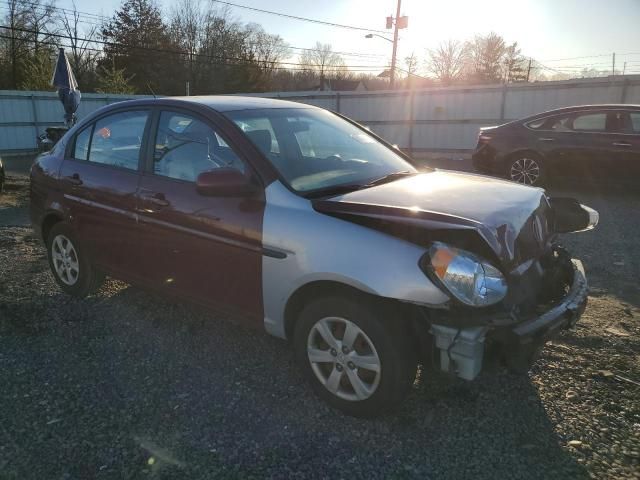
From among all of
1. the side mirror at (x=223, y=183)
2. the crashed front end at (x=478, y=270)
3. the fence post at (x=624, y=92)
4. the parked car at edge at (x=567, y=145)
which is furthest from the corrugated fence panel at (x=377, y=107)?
the side mirror at (x=223, y=183)

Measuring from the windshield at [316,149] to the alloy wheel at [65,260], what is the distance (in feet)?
6.91

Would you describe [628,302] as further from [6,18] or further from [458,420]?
[6,18]

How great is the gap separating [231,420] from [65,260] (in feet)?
8.48

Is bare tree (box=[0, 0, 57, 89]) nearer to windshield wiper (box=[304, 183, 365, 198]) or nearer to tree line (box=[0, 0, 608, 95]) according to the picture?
tree line (box=[0, 0, 608, 95])

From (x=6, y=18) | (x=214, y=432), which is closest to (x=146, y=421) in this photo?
(x=214, y=432)

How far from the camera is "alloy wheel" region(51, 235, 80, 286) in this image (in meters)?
4.34

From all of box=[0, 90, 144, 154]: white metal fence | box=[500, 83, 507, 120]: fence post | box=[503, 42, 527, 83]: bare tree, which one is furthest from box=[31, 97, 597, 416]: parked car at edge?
box=[503, 42, 527, 83]: bare tree

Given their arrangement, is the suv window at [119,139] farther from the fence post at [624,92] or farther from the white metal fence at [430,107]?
the fence post at [624,92]

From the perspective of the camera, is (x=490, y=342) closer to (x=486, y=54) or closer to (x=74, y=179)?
(x=74, y=179)

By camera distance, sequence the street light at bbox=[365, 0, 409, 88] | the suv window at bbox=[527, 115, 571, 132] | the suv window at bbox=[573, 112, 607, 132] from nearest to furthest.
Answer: the suv window at bbox=[573, 112, 607, 132] → the suv window at bbox=[527, 115, 571, 132] → the street light at bbox=[365, 0, 409, 88]

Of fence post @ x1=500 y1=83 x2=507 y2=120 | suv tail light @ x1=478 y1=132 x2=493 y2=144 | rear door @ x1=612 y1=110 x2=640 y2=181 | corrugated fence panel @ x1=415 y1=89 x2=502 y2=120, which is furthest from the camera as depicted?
Result: corrugated fence panel @ x1=415 y1=89 x2=502 y2=120

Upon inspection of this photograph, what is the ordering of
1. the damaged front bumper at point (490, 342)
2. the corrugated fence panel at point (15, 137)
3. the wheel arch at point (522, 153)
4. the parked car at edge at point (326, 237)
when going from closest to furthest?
1. the damaged front bumper at point (490, 342)
2. the parked car at edge at point (326, 237)
3. the wheel arch at point (522, 153)
4. the corrugated fence panel at point (15, 137)

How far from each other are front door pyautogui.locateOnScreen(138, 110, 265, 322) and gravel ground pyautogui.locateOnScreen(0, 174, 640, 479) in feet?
1.63

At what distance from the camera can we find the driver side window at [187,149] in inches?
126
